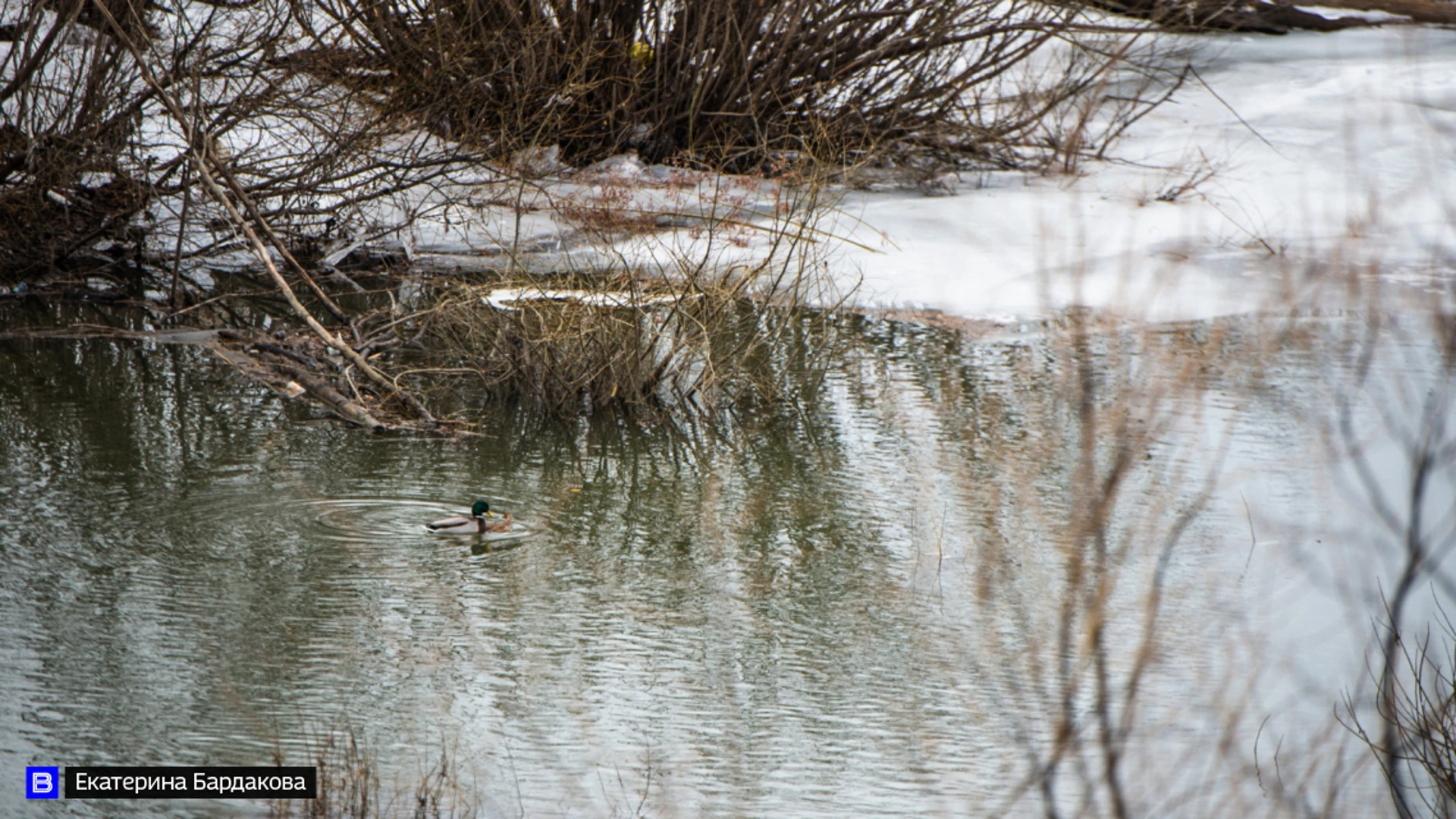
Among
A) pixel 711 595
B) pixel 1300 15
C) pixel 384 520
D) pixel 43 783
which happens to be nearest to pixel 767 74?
pixel 1300 15

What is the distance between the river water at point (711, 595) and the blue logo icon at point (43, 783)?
0.06m

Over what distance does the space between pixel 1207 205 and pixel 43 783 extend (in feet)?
37.0

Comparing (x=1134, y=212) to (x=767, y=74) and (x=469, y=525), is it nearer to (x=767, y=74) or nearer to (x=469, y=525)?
(x=469, y=525)

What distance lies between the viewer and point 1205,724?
4.22 metres

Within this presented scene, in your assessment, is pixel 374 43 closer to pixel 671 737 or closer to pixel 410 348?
pixel 410 348

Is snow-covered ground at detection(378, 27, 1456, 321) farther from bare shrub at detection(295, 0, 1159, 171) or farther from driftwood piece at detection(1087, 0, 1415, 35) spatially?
driftwood piece at detection(1087, 0, 1415, 35)

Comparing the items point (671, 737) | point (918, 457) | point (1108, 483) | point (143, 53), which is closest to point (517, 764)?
point (671, 737)

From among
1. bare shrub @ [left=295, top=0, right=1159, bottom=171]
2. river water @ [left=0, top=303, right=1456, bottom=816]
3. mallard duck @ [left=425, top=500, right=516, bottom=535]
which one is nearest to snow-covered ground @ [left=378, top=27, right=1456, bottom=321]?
bare shrub @ [left=295, top=0, right=1159, bottom=171]

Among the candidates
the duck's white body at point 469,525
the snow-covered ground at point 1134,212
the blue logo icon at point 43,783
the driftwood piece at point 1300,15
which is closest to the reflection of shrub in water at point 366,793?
the blue logo icon at point 43,783

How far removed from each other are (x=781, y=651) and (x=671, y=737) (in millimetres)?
765

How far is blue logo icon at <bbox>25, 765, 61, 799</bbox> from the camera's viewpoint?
3610mm

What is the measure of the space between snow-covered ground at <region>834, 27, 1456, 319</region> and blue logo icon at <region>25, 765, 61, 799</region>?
627 centimetres

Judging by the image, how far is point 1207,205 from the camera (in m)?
12.7

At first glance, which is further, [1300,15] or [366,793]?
[1300,15]
